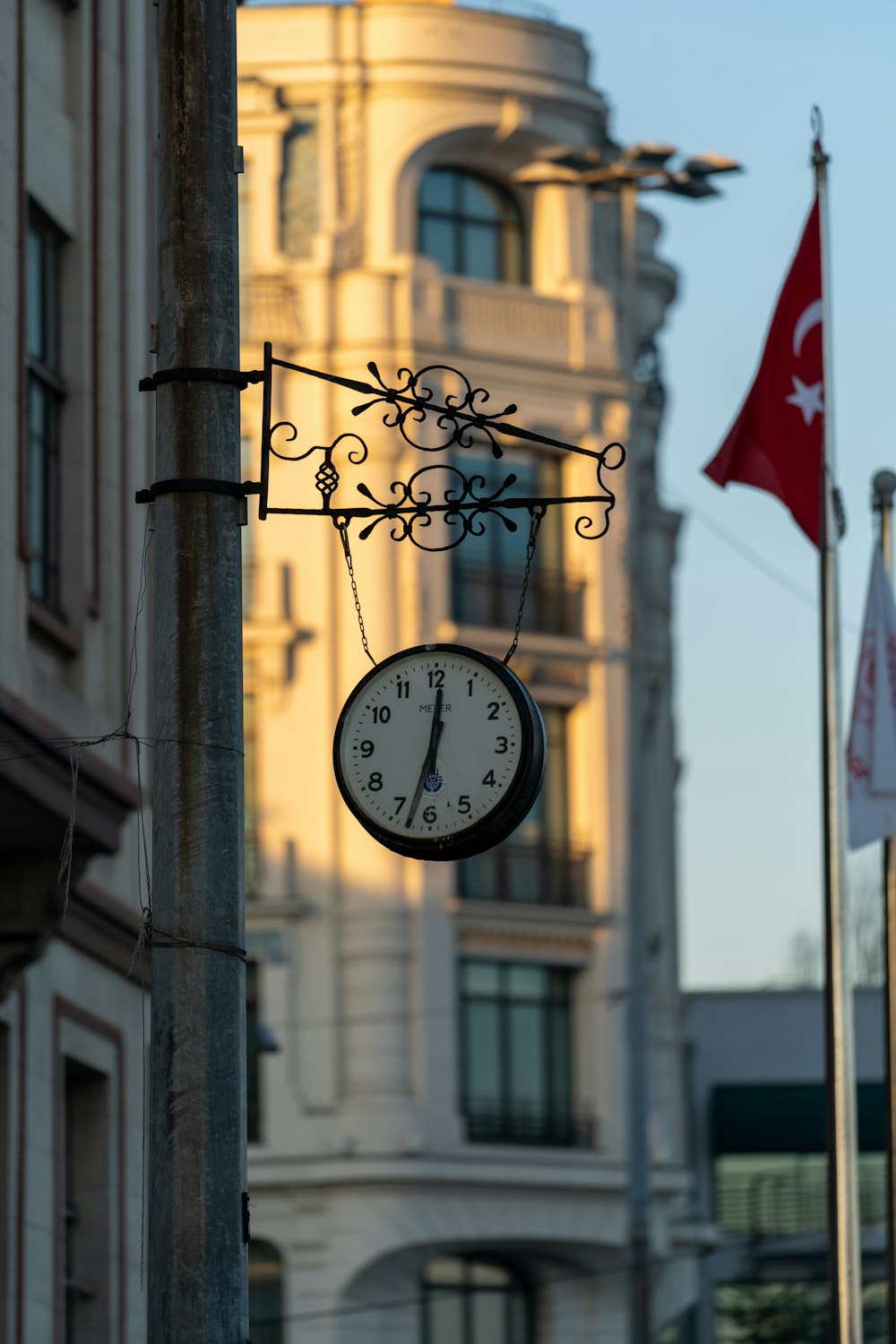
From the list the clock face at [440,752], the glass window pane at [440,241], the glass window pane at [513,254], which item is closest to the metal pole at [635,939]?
the glass window pane at [513,254]

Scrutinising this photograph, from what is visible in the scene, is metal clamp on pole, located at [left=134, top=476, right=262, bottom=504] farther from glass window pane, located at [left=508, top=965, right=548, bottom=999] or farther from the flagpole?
glass window pane, located at [left=508, top=965, right=548, bottom=999]

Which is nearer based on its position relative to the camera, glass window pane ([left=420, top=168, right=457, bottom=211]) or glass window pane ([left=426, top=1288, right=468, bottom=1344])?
glass window pane ([left=426, top=1288, right=468, bottom=1344])

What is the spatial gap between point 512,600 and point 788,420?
23.5m

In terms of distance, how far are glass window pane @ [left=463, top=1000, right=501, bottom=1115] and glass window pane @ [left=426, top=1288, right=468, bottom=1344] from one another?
277 centimetres

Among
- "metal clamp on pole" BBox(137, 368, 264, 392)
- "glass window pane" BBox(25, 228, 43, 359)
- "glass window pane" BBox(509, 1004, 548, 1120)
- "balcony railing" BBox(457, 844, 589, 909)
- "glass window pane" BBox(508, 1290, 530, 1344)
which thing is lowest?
"glass window pane" BBox(508, 1290, 530, 1344)

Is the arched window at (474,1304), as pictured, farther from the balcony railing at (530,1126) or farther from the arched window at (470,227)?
the arched window at (470,227)

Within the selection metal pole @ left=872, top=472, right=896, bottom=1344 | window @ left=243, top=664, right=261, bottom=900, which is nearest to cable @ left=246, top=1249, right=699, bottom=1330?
window @ left=243, top=664, right=261, bottom=900

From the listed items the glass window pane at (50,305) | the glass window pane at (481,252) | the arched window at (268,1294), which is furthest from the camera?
the glass window pane at (481,252)

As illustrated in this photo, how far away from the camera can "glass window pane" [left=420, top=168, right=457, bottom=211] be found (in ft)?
153

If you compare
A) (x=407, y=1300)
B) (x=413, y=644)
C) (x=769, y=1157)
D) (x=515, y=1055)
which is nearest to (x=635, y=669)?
(x=413, y=644)

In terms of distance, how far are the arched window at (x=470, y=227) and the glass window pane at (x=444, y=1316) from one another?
51.0 feet

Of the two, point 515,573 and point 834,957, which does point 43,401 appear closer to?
point 834,957

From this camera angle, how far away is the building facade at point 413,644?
43875mm

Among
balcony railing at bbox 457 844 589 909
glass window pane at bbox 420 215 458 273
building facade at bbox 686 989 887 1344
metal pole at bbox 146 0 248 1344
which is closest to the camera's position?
metal pole at bbox 146 0 248 1344
